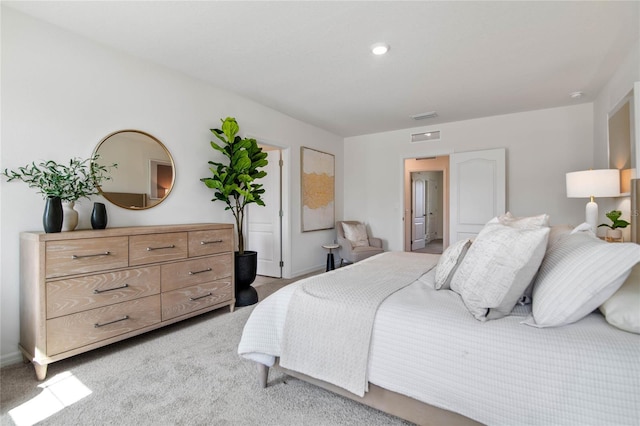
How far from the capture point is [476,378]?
3.80 feet

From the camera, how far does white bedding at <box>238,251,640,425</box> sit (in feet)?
3.23

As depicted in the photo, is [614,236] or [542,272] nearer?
[542,272]

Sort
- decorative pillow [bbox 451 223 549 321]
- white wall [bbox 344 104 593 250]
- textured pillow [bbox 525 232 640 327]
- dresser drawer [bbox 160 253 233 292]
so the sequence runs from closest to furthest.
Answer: textured pillow [bbox 525 232 640 327]
decorative pillow [bbox 451 223 549 321]
dresser drawer [bbox 160 253 233 292]
white wall [bbox 344 104 593 250]

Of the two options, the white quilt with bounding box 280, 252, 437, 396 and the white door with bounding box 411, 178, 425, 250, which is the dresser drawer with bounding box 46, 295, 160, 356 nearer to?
the white quilt with bounding box 280, 252, 437, 396

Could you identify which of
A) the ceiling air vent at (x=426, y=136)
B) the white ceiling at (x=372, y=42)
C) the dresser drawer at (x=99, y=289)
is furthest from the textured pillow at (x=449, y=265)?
the ceiling air vent at (x=426, y=136)

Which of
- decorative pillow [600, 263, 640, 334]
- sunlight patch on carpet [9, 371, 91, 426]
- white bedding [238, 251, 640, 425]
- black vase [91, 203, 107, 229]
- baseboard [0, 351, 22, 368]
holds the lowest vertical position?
sunlight patch on carpet [9, 371, 91, 426]

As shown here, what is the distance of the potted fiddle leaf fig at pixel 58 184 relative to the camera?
1981mm

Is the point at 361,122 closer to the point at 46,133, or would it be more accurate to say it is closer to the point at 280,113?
the point at 280,113

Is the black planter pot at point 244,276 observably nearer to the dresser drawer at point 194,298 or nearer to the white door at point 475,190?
the dresser drawer at point 194,298

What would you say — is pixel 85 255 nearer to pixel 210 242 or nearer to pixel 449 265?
pixel 210 242

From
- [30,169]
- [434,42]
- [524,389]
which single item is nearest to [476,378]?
[524,389]

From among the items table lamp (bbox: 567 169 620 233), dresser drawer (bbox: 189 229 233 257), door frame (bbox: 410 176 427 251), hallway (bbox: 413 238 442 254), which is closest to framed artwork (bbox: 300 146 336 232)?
dresser drawer (bbox: 189 229 233 257)

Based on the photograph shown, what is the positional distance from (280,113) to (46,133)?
272 centimetres

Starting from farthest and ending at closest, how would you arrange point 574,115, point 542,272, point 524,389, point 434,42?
Answer: point 574,115
point 434,42
point 542,272
point 524,389
